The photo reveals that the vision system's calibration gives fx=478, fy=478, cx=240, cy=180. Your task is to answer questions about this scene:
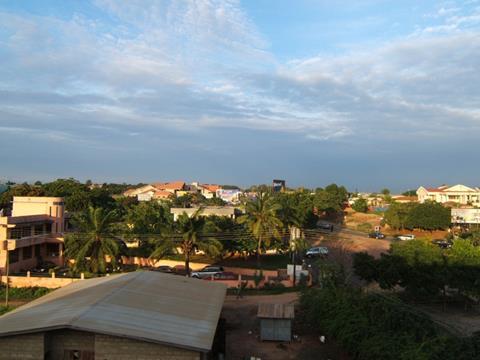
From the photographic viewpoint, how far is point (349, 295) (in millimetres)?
A: 22641

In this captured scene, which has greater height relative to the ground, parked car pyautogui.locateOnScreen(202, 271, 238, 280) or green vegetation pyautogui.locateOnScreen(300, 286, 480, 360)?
green vegetation pyautogui.locateOnScreen(300, 286, 480, 360)

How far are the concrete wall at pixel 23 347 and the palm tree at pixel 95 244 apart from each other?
20209mm

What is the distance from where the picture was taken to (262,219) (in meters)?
43.7

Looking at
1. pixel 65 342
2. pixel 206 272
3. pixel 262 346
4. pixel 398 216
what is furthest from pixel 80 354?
pixel 398 216

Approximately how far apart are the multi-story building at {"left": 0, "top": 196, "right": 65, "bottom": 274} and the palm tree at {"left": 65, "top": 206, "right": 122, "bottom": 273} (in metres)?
4.92

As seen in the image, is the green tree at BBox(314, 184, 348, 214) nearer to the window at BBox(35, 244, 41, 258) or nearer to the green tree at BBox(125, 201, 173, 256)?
the green tree at BBox(125, 201, 173, 256)

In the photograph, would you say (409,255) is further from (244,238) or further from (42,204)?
(42,204)

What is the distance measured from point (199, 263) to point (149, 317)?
27466 millimetres

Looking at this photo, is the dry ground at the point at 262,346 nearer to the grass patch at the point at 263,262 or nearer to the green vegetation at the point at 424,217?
the grass patch at the point at 263,262

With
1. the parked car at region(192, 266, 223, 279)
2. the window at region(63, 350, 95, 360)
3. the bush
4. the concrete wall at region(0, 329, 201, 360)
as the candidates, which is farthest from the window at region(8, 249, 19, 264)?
the bush

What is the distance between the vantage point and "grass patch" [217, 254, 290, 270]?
149 feet

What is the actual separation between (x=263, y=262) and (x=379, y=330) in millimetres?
30362

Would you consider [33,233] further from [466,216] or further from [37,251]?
[466,216]

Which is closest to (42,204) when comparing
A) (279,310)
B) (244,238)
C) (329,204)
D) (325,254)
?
(244,238)
